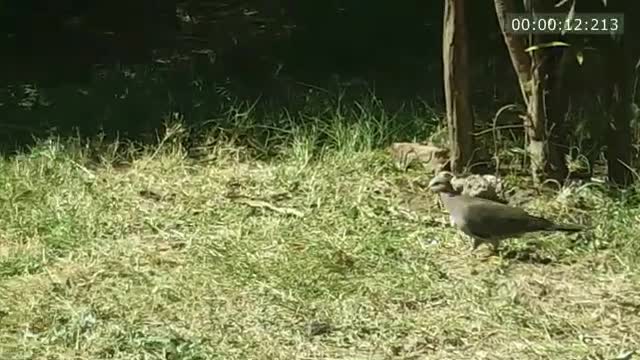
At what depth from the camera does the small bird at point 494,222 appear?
470cm

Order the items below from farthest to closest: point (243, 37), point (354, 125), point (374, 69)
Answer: point (243, 37)
point (374, 69)
point (354, 125)

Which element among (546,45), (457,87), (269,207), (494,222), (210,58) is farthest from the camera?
→ (210,58)

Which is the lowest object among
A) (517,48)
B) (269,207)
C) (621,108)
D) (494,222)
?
(269,207)

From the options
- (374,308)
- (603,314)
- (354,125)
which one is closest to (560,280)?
(603,314)

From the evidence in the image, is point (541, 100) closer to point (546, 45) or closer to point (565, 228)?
point (546, 45)

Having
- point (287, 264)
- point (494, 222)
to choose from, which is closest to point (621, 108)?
point (494, 222)

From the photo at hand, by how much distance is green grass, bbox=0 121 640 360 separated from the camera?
13.6 feet

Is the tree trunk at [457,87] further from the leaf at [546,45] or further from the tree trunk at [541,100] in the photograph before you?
the leaf at [546,45]

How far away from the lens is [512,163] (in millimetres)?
Result: 5766

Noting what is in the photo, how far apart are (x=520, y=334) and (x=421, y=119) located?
2330 mm

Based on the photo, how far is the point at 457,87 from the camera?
18.1ft

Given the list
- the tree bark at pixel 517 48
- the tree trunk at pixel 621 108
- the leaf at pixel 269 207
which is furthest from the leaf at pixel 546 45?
the leaf at pixel 269 207

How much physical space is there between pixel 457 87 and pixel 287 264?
51.3 inches

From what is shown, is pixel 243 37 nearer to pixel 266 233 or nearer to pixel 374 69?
pixel 374 69
